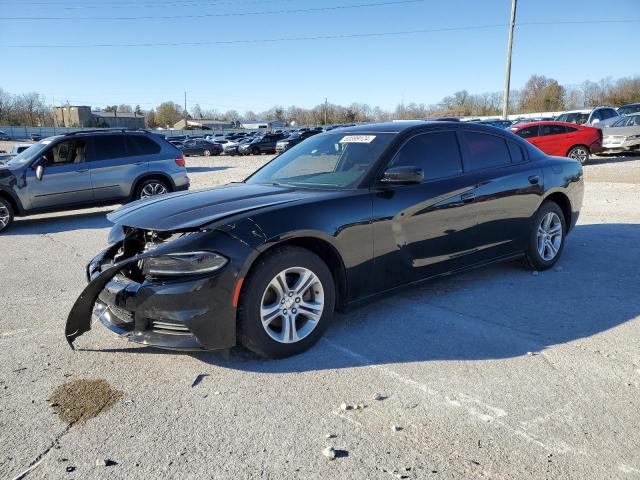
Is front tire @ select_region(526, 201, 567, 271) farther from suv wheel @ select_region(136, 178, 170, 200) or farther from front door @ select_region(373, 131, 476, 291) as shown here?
suv wheel @ select_region(136, 178, 170, 200)

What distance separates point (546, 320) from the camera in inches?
171

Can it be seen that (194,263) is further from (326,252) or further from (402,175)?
(402,175)

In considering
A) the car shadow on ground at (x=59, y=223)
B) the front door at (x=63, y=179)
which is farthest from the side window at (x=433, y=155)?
the front door at (x=63, y=179)

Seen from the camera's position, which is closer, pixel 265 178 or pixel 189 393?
pixel 189 393

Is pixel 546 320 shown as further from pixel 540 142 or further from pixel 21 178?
pixel 540 142

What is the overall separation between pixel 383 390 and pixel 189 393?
3.90 ft

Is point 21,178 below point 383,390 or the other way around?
the other way around

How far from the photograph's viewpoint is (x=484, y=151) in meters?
5.21

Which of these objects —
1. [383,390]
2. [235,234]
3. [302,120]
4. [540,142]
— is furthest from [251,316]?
[302,120]

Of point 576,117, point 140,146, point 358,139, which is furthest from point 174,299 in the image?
point 576,117

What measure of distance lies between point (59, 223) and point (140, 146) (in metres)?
2.23

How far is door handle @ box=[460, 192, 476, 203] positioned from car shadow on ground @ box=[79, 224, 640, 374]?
0.76 meters

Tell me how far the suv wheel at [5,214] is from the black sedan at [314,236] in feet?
21.8

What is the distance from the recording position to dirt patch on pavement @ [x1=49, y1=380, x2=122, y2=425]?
3.02m
